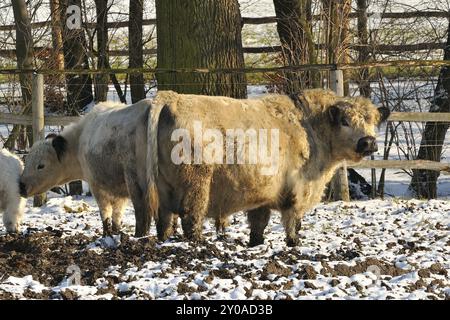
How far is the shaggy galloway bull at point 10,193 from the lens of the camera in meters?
10.8

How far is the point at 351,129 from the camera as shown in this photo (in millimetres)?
9781

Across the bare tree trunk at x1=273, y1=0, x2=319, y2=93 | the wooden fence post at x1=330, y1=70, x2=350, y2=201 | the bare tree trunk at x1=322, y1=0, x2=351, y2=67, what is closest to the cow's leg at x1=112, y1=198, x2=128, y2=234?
the wooden fence post at x1=330, y1=70, x2=350, y2=201

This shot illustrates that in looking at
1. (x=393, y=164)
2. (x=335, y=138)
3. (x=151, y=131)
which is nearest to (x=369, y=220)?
(x=335, y=138)

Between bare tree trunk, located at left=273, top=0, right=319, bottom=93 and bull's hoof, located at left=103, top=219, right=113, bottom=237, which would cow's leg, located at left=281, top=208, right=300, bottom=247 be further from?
bare tree trunk, located at left=273, top=0, right=319, bottom=93

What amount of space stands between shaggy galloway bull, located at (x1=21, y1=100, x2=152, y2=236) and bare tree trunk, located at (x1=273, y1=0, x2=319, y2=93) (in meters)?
5.04

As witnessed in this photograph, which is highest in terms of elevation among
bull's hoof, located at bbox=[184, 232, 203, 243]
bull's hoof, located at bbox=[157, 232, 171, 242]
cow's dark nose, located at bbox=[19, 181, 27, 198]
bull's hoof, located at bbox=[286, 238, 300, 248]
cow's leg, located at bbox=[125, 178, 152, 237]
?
cow's leg, located at bbox=[125, 178, 152, 237]

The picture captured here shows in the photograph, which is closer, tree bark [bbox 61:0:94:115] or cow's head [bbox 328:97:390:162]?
cow's head [bbox 328:97:390:162]

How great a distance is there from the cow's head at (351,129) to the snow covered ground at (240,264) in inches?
38.7

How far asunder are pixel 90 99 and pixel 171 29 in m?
7.13

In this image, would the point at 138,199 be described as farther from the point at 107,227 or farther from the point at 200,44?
the point at 200,44

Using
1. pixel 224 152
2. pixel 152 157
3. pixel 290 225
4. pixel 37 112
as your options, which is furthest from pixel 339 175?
pixel 152 157

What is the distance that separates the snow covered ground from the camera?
22.7ft

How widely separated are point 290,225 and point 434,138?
7.83 metres

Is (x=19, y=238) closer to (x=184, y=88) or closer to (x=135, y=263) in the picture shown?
(x=135, y=263)
